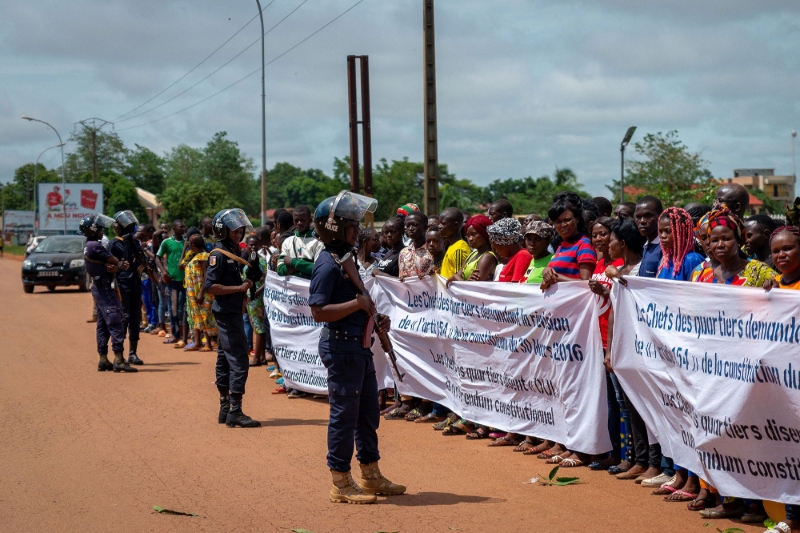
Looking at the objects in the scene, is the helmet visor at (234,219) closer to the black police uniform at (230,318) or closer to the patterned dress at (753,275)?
the black police uniform at (230,318)

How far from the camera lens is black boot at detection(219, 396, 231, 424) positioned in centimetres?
892

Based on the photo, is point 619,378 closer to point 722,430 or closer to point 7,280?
point 722,430

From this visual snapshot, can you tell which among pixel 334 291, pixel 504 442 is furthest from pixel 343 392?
pixel 504 442

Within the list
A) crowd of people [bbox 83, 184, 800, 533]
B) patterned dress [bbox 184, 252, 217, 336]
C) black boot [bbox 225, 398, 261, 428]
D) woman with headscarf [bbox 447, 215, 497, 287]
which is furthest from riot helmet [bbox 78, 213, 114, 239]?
woman with headscarf [bbox 447, 215, 497, 287]

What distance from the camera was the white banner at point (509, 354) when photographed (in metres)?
6.97

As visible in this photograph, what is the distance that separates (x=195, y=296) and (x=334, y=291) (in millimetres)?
8045

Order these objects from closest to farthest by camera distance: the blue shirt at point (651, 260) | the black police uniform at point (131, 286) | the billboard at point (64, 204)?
the blue shirt at point (651, 260) < the black police uniform at point (131, 286) < the billboard at point (64, 204)

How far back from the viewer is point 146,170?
10338 cm

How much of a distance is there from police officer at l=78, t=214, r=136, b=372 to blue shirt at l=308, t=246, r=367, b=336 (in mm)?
6956

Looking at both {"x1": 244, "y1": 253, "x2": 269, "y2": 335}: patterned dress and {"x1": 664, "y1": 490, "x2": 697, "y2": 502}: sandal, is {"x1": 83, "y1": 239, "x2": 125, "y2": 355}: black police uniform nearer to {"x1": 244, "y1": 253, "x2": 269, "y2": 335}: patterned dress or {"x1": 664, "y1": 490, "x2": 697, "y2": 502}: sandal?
{"x1": 244, "y1": 253, "x2": 269, "y2": 335}: patterned dress

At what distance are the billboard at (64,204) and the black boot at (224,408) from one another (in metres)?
45.4

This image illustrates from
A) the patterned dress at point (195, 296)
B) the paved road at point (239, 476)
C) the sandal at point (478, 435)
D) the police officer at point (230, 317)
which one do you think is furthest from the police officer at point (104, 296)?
the sandal at point (478, 435)

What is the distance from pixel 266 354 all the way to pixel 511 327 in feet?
Answer: 23.3

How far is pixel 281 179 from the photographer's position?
150 metres
